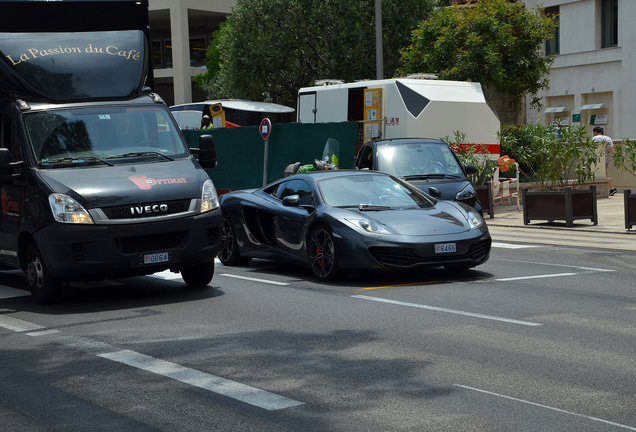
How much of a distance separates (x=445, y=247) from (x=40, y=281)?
14.9 ft

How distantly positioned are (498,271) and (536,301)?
2.41 m

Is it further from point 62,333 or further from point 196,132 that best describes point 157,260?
point 196,132

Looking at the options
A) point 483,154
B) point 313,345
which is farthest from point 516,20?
point 313,345

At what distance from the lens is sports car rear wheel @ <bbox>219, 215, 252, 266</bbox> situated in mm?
12430

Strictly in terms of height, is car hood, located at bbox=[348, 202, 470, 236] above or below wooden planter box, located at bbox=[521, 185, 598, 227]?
above

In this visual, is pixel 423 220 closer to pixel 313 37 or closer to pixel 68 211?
pixel 68 211

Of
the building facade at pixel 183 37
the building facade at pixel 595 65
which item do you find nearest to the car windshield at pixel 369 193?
the building facade at pixel 595 65

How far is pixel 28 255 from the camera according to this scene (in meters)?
9.70

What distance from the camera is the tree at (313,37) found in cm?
3778

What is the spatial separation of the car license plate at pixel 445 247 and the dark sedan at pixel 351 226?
0.04 ft

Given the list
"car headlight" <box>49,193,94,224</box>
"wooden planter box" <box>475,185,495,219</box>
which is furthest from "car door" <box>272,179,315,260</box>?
"wooden planter box" <box>475,185,495,219</box>

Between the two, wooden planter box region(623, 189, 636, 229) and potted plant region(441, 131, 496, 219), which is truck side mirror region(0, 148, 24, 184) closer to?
wooden planter box region(623, 189, 636, 229)

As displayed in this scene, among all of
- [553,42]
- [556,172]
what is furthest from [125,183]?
[553,42]

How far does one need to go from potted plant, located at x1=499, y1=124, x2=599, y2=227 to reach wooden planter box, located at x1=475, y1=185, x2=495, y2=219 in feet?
4.03
